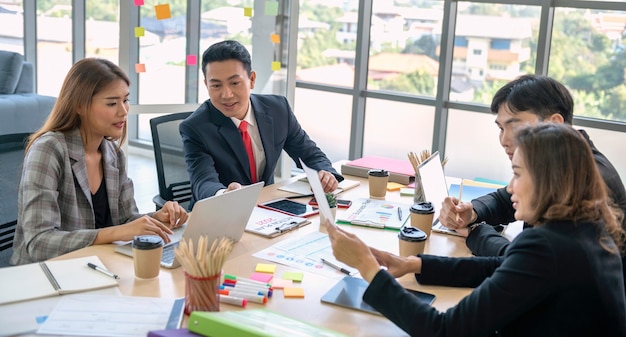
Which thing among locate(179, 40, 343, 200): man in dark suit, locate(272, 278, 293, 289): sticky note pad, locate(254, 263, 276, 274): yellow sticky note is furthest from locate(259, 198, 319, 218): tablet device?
locate(272, 278, 293, 289): sticky note pad

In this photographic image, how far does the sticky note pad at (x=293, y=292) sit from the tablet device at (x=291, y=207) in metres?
0.72

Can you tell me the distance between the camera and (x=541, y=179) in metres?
1.45

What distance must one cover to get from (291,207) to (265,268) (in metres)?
0.67

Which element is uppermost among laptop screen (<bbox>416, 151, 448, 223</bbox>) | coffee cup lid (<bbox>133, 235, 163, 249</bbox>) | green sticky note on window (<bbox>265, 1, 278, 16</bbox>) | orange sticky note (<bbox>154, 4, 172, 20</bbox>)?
green sticky note on window (<bbox>265, 1, 278, 16</bbox>)

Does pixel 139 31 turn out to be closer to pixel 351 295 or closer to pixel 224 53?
pixel 224 53

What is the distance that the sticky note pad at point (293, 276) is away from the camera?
1779 mm

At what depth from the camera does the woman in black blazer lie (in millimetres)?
1386

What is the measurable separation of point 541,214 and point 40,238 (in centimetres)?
139

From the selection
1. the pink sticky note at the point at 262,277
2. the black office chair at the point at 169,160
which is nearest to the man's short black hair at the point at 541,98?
the pink sticky note at the point at 262,277

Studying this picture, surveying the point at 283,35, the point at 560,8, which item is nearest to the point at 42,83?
the point at 283,35

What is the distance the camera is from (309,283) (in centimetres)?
177

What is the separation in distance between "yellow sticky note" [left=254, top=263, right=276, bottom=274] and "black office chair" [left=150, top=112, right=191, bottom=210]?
1.11 metres

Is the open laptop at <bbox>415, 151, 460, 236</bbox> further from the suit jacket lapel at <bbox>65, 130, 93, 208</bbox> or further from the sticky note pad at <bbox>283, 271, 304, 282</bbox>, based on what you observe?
the suit jacket lapel at <bbox>65, 130, 93, 208</bbox>

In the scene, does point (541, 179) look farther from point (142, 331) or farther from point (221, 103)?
point (221, 103)
